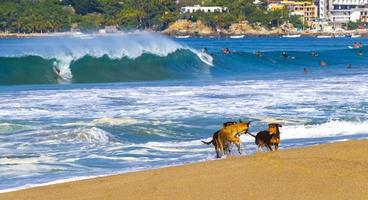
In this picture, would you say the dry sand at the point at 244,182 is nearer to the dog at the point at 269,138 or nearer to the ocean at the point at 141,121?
the dog at the point at 269,138

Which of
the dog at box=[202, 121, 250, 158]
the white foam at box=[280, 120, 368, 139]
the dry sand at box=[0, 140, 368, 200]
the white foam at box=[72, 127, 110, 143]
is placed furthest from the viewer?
the white foam at box=[280, 120, 368, 139]

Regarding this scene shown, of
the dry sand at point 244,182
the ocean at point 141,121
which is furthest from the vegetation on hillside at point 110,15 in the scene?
the dry sand at point 244,182

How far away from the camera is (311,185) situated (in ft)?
30.1

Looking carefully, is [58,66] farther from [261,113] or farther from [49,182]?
[49,182]

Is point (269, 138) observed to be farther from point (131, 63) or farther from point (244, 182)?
point (131, 63)

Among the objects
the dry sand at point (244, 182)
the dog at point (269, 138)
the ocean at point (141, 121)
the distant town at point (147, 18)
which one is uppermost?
the dry sand at point (244, 182)

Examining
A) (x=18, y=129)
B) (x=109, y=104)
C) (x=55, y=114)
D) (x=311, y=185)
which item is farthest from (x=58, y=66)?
(x=311, y=185)

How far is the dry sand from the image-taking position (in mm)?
8984

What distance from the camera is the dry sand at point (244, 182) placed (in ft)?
29.5

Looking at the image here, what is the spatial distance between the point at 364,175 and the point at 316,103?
1356cm

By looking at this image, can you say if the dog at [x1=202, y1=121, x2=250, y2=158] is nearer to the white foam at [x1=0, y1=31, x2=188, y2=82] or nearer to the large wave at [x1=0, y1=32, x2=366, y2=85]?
the large wave at [x1=0, y1=32, x2=366, y2=85]

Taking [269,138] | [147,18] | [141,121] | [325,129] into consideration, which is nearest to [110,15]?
[147,18]

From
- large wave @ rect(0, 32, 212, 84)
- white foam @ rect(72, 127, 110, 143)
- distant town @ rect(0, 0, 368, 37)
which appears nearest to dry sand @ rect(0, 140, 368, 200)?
white foam @ rect(72, 127, 110, 143)

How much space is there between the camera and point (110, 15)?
590ft
